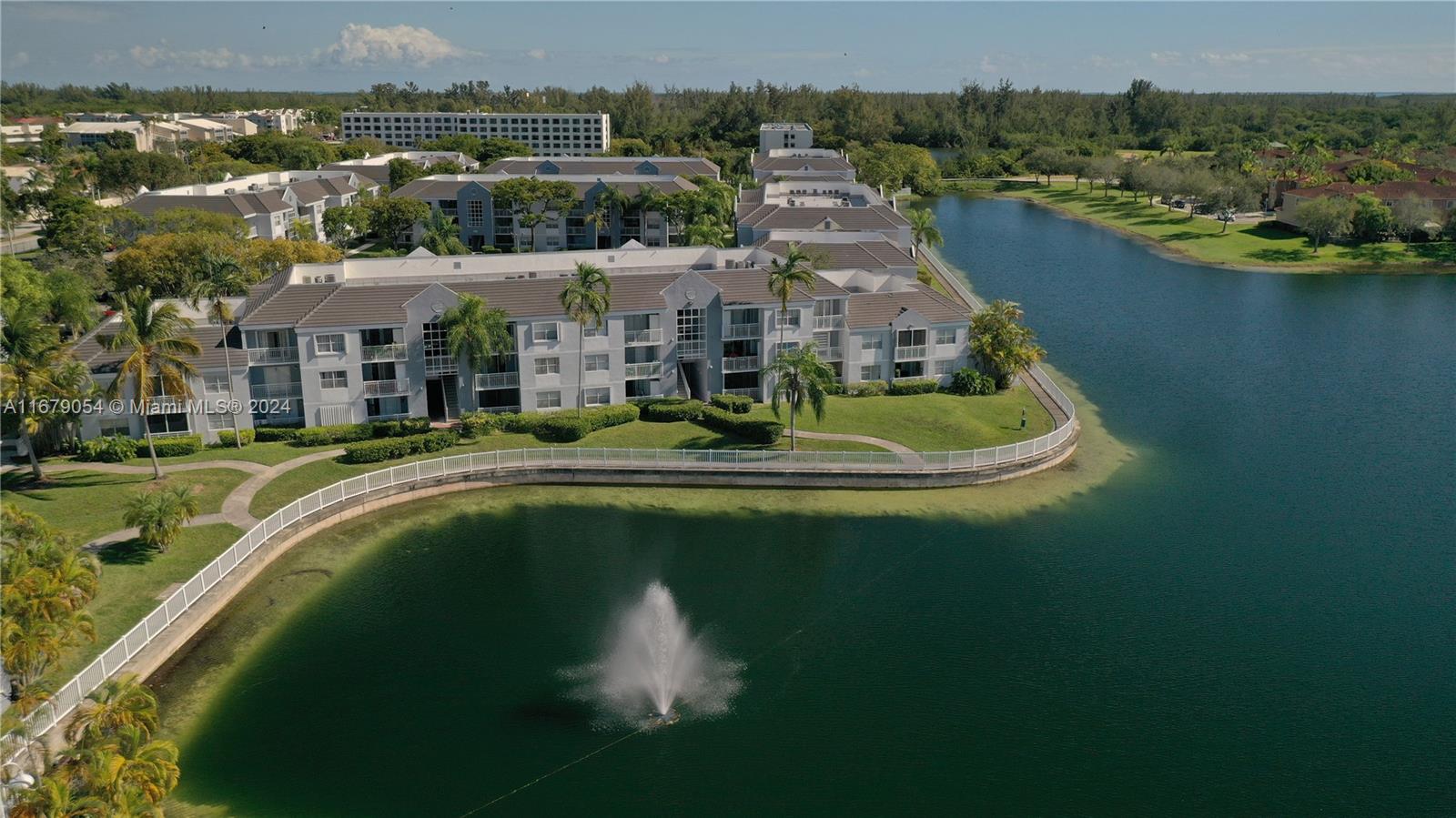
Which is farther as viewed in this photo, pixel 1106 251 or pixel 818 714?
pixel 1106 251

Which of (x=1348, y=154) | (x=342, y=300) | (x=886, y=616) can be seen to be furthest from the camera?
(x=1348, y=154)

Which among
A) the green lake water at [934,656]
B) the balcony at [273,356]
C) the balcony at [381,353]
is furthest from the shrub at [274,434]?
the green lake water at [934,656]

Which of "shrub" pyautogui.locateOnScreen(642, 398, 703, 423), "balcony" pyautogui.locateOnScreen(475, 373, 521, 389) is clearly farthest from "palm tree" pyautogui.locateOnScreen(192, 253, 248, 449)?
"shrub" pyautogui.locateOnScreen(642, 398, 703, 423)

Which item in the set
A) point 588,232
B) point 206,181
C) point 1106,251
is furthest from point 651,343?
point 206,181

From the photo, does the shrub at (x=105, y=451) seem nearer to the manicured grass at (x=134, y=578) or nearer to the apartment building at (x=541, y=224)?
the manicured grass at (x=134, y=578)

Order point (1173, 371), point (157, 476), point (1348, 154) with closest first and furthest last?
point (157, 476) < point (1173, 371) < point (1348, 154)

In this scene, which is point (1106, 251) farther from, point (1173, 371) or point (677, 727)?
point (677, 727)

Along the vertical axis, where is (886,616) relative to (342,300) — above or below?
below
